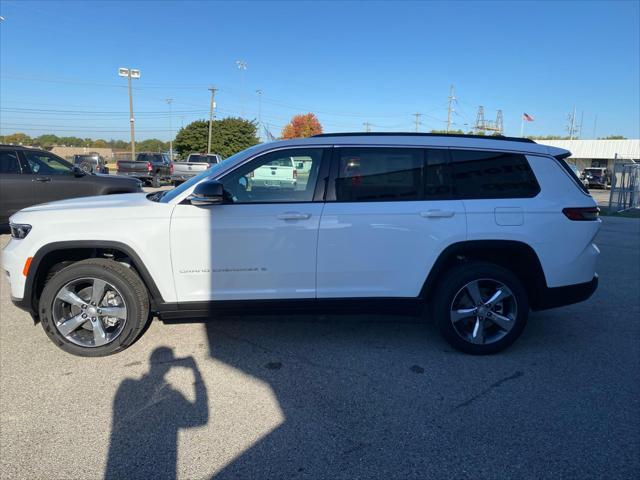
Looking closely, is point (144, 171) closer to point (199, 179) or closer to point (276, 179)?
point (199, 179)

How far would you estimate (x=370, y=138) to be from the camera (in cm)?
405

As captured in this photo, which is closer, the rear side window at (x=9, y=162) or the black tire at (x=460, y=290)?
the black tire at (x=460, y=290)

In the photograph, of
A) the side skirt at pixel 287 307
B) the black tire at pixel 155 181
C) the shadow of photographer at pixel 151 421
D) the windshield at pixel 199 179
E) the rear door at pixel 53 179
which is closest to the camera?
the shadow of photographer at pixel 151 421

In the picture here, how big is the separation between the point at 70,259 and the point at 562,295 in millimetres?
4413

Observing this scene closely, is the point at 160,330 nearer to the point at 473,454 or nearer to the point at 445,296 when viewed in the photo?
the point at 445,296

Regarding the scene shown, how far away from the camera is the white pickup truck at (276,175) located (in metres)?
3.94

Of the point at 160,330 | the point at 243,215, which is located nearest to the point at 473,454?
the point at 243,215

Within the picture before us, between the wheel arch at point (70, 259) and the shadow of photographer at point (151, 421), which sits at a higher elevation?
the wheel arch at point (70, 259)

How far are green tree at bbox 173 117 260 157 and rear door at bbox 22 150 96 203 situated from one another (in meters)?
54.3

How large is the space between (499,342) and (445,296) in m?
0.67

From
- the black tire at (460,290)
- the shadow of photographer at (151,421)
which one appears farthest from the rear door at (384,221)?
the shadow of photographer at (151,421)

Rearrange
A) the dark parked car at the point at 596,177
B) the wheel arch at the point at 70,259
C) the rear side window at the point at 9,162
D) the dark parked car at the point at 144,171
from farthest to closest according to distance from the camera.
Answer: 1. the dark parked car at the point at 596,177
2. the dark parked car at the point at 144,171
3. the rear side window at the point at 9,162
4. the wheel arch at the point at 70,259

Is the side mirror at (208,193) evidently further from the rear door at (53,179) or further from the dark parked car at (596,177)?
the dark parked car at (596,177)

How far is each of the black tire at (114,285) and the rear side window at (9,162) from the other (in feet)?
21.6
